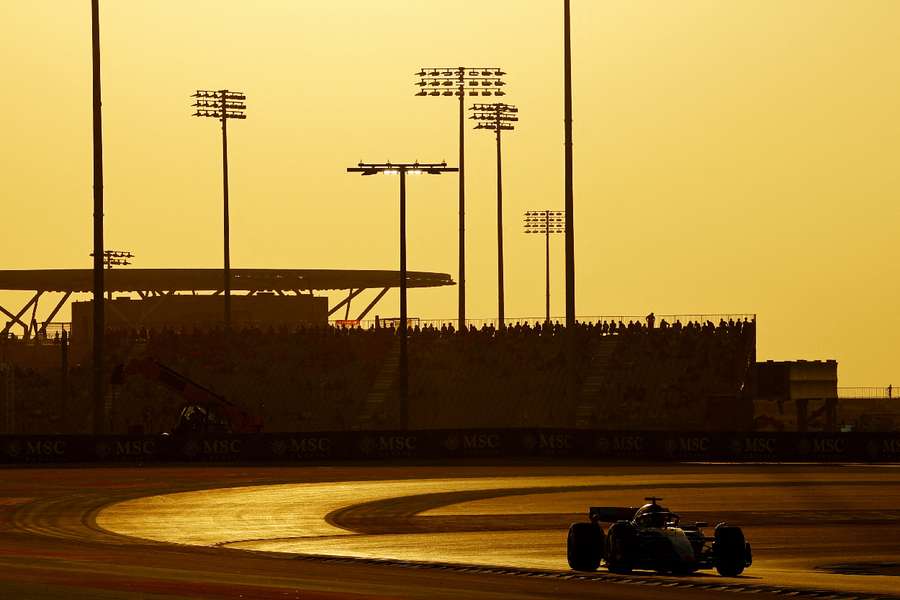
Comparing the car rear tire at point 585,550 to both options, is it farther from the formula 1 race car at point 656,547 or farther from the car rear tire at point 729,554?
the car rear tire at point 729,554

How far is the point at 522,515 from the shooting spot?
36250 millimetres

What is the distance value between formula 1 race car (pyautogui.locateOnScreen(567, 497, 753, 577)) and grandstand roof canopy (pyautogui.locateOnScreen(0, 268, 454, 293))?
89.4 meters

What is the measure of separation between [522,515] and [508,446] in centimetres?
2363

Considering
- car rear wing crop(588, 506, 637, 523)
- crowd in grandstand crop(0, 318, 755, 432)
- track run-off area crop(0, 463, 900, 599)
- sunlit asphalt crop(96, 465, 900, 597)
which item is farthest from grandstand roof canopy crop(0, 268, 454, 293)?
car rear wing crop(588, 506, 637, 523)

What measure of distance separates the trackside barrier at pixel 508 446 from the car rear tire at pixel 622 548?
36785 millimetres

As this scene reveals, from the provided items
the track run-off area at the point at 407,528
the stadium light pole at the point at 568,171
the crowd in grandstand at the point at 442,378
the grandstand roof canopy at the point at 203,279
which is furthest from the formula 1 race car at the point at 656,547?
the grandstand roof canopy at the point at 203,279

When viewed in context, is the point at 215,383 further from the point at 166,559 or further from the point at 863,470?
the point at 166,559

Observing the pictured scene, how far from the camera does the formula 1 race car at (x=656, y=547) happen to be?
2214 cm

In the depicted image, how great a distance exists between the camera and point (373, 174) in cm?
6297

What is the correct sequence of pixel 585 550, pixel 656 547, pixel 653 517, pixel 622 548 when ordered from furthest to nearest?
pixel 585 550 → pixel 653 517 → pixel 622 548 → pixel 656 547

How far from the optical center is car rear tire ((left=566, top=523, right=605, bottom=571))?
74.9ft

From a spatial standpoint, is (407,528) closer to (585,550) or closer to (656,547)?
(585,550)

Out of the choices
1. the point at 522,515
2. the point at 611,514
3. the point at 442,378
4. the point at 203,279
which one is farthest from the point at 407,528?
the point at 203,279

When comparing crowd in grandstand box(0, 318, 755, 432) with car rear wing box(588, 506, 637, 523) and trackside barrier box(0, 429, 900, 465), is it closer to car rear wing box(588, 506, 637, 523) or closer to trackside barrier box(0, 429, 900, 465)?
trackside barrier box(0, 429, 900, 465)
